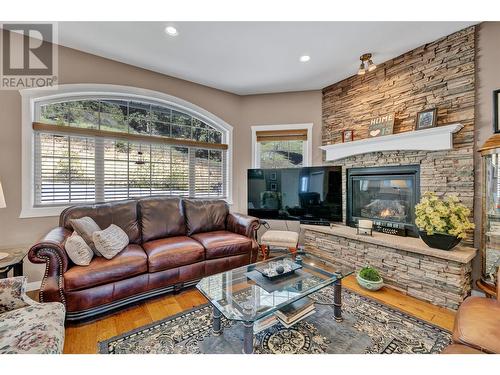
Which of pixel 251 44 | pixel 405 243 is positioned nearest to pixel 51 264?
pixel 251 44

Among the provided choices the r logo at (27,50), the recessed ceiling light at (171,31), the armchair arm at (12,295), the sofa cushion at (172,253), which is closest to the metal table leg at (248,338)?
the sofa cushion at (172,253)

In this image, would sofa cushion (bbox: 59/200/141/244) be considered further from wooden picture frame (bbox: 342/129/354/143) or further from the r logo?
wooden picture frame (bbox: 342/129/354/143)

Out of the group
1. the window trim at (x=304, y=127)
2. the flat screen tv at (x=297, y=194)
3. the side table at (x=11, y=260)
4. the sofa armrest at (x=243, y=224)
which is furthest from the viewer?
the window trim at (x=304, y=127)

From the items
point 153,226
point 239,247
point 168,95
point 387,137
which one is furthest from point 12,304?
point 387,137

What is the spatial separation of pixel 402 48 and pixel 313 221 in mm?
2520

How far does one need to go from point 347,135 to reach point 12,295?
12.8 feet

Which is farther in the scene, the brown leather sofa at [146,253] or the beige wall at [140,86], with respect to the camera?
the beige wall at [140,86]

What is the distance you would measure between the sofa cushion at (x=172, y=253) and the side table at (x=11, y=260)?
1.00 m

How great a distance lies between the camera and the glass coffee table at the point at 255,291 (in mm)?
1390

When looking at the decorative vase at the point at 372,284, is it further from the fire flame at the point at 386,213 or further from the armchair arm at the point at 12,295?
the armchair arm at the point at 12,295

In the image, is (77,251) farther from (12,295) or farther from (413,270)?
(413,270)

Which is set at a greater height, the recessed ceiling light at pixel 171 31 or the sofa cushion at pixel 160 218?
the recessed ceiling light at pixel 171 31
